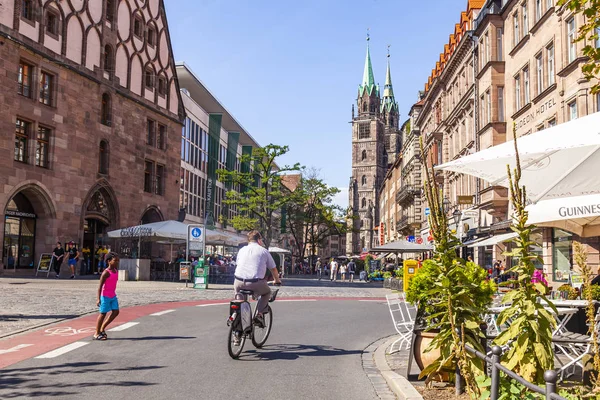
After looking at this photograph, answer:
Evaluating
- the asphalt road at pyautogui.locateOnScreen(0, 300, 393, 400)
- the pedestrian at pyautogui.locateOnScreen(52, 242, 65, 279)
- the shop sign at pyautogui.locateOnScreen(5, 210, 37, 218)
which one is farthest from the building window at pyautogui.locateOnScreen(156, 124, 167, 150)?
the asphalt road at pyautogui.locateOnScreen(0, 300, 393, 400)

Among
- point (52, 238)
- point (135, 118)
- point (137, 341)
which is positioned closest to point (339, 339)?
point (137, 341)

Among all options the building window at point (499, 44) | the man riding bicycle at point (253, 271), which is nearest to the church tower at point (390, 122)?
the building window at point (499, 44)

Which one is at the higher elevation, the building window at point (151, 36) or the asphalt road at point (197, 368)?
the building window at point (151, 36)

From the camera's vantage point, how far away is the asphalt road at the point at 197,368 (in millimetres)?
6844

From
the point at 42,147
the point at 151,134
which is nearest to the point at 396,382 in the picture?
the point at 42,147

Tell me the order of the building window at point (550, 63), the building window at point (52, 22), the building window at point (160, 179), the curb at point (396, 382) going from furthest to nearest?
the building window at point (160, 179)
the building window at point (52, 22)
the building window at point (550, 63)
the curb at point (396, 382)

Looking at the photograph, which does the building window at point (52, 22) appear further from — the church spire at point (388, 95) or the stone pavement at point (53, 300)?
the church spire at point (388, 95)

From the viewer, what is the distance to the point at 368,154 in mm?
151750

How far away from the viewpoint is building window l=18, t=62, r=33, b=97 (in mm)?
29719

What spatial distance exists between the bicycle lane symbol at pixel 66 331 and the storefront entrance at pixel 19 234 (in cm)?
1853

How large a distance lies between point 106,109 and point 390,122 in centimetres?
12427

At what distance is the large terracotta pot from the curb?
28cm

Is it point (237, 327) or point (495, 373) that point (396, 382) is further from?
point (495, 373)

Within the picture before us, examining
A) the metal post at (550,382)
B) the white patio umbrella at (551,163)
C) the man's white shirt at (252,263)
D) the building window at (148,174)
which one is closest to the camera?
the metal post at (550,382)
